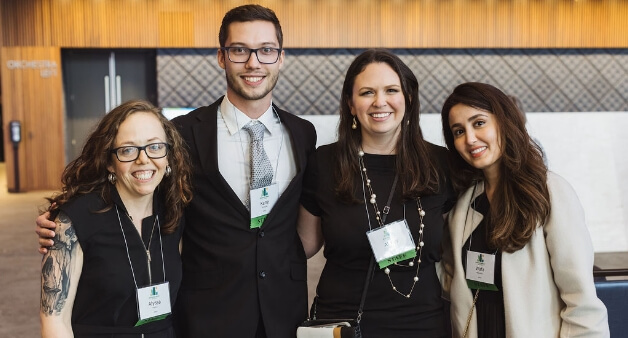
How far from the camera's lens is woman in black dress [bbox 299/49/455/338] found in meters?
1.84

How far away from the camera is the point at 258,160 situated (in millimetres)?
1985

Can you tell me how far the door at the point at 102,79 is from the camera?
9812mm

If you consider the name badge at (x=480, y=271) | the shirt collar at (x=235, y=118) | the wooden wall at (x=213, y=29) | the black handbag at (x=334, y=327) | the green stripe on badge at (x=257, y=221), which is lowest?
the black handbag at (x=334, y=327)

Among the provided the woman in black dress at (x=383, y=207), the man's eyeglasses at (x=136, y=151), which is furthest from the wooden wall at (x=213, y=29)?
the man's eyeglasses at (x=136, y=151)

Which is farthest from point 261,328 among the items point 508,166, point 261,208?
point 508,166

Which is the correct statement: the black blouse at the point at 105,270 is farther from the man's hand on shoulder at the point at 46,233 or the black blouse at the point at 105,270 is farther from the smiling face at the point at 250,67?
the smiling face at the point at 250,67

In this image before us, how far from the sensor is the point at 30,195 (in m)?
9.63

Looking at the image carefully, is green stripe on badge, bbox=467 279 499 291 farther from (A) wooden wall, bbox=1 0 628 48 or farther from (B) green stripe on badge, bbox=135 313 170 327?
(A) wooden wall, bbox=1 0 628 48

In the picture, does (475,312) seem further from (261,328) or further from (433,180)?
(261,328)

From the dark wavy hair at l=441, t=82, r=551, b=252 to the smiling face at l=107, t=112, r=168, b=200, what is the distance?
97 cm

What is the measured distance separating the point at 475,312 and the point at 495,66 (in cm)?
902

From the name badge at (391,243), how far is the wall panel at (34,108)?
896 cm

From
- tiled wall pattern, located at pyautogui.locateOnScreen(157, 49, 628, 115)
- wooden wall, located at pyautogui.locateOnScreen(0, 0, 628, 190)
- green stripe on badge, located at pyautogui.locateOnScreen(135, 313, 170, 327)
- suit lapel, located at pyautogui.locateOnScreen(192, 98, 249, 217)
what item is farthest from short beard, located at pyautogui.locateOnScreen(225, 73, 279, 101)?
wooden wall, located at pyautogui.locateOnScreen(0, 0, 628, 190)

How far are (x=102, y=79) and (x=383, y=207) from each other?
29.4 ft
